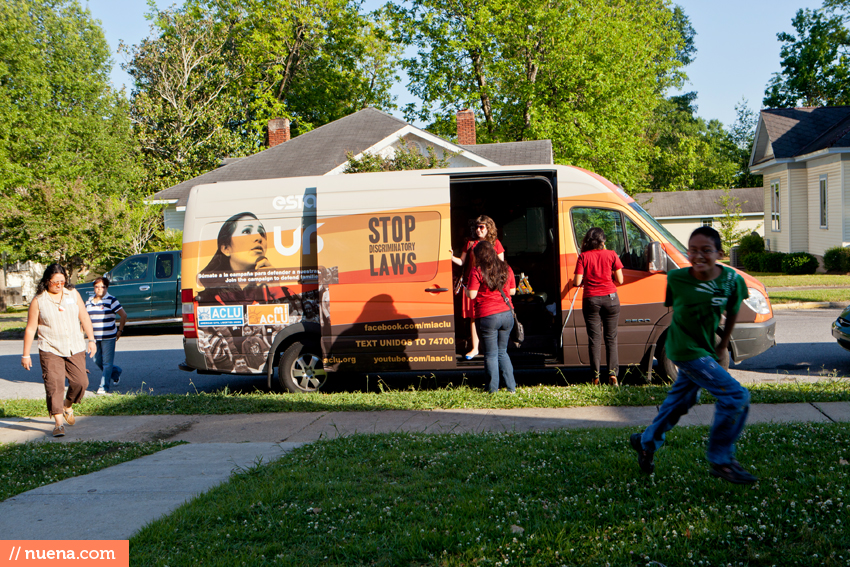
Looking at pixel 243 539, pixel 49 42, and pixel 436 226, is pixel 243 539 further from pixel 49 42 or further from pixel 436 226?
pixel 49 42

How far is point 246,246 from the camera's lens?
8.51 metres

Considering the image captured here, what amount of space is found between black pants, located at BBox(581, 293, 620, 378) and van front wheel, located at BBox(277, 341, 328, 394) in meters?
3.36

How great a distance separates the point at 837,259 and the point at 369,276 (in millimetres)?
20376

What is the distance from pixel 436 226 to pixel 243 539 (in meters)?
4.96

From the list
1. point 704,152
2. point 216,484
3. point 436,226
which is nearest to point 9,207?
point 436,226

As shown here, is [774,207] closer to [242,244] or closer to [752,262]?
[752,262]

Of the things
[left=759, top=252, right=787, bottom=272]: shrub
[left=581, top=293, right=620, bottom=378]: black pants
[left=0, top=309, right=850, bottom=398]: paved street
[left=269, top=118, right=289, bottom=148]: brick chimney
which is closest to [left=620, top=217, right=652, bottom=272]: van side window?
[left=581, top=293, right=620, bottom=378]: black pants

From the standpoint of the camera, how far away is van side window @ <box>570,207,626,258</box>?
26.7 ft

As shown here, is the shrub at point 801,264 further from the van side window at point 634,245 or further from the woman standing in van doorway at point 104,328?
the woman standing in van doorway at point 104,328

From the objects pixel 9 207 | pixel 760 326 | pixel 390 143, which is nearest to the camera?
pixel 760 326

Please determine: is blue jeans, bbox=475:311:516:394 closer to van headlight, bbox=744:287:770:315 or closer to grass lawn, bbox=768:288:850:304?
van headlight, bbox=744:287:770:315

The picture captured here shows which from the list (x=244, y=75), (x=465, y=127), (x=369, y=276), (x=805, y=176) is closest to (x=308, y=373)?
(x=369, y=276)

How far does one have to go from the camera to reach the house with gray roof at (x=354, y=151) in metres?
23.1

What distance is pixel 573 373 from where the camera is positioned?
→ 9453mm
